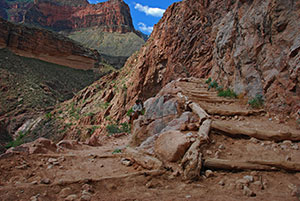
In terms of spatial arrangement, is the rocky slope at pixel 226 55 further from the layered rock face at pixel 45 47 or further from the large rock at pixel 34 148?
the layered rock face at pixel 45 47

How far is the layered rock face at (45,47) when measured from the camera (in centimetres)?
4506

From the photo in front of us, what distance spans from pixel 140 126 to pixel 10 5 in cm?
14815

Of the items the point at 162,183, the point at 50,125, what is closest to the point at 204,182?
the point at 162,183

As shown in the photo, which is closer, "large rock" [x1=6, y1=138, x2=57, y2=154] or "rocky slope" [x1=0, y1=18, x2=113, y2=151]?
"large rock" [x1=6, y1=138, x2=57, y2=154]

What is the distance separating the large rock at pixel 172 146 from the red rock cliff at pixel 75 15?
90.5 m

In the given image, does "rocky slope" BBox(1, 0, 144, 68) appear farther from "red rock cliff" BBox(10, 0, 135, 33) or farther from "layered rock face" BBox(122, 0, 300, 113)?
"layered rock face" BBox(122, 0, 300, 113)

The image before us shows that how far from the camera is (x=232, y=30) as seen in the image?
306 inches

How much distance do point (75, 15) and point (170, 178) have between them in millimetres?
117260

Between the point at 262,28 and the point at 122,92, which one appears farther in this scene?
the point at 122,92

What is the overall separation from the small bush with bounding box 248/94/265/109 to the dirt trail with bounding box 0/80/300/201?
3.24 feet

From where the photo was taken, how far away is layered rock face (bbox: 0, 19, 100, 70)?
148 feet

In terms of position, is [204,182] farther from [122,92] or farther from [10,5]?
[10,5]

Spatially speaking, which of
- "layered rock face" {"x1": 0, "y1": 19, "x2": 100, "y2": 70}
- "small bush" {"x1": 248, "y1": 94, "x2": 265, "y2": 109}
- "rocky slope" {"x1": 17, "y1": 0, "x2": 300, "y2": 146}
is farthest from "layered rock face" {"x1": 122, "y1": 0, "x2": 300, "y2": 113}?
"layered rock face" {"x1": 0, "y1": 19, "x2": 100, "y2": 70}

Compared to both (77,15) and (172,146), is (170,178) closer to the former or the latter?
(172,146)
